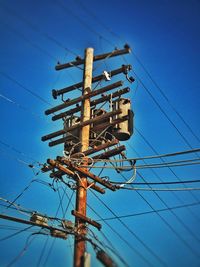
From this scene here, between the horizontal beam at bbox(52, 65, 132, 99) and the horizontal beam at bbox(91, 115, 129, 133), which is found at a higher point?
the horizontal beam at bbox(52, 65, 132, 99)

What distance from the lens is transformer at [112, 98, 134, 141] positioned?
12930 mm

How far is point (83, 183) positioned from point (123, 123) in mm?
2454

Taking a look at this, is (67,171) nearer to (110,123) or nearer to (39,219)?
(39,219)

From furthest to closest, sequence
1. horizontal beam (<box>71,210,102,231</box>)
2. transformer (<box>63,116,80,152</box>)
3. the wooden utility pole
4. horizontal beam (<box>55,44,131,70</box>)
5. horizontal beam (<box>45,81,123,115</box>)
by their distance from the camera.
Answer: horizontal beam (<box>55,44,131,70</box>), horizontal beam (<box>45,81,123,115</box>), transformer (<box>63,116,80,152</box>), horizontal beam (<box>71,210,102,231</box>), the wooden utility pole

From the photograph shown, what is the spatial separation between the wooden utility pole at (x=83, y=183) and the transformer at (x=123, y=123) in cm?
93

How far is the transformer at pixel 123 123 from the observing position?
12.9 meters

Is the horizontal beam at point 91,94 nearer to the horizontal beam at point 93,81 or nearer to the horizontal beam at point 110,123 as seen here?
the horizontal beam at point 93,81

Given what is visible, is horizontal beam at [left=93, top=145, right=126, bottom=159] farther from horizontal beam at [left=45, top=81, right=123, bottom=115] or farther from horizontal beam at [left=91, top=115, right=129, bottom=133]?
horizontal beam at [left=45, top=81, right=123, bottom=115]

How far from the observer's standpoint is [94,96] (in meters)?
13.5

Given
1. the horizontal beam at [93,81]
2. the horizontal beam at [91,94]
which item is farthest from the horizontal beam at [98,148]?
the horizontal beam at [93,81]

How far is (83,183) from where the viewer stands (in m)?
11.9

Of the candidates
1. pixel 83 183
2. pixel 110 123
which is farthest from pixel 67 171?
pixel 110 123

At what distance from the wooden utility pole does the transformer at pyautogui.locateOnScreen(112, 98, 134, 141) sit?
36.4 inches

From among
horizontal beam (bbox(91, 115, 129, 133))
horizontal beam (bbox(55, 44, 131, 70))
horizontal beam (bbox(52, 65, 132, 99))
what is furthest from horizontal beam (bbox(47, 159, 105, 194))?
horizontal beam (bbox(55, 44, 131, 70))
